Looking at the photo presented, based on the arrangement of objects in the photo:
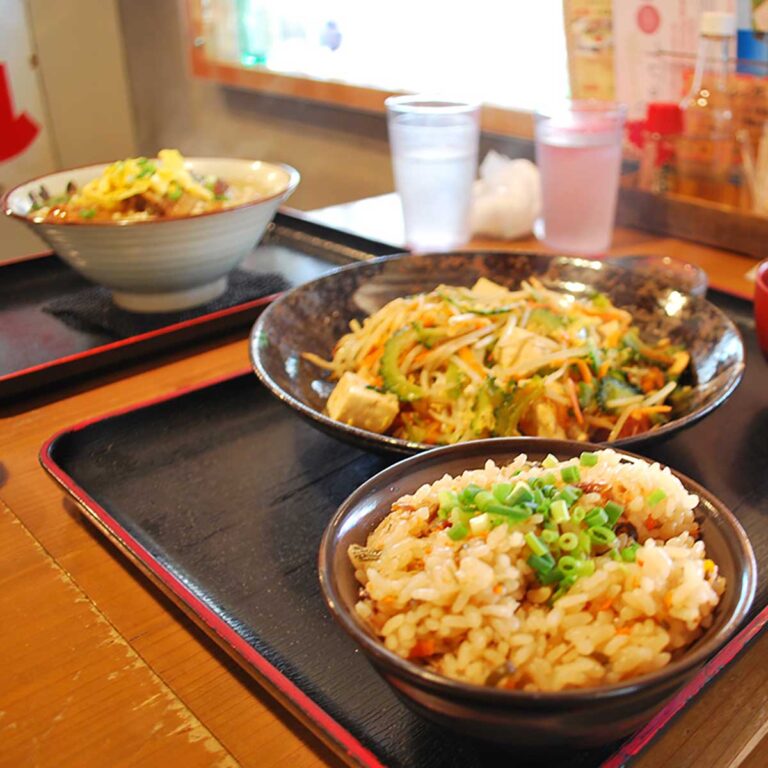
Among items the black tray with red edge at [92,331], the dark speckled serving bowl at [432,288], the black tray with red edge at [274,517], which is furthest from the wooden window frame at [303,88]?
the black tray with red edge at [274,517]

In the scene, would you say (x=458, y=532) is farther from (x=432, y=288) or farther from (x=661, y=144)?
(x=661, y=144)

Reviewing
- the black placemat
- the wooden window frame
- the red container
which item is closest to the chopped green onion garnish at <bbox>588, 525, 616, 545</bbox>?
the red container

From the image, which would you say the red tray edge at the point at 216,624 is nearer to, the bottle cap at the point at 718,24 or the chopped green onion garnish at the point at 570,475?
the chopped green onion garnish at the point at 570,475

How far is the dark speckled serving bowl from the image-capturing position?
1144 mm

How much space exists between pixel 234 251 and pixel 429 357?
612 millimetres

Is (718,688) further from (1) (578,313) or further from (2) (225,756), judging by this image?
(1) (578,313)

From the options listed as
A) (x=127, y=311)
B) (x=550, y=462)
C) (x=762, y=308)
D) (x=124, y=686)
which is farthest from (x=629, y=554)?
(x=127, y=311)

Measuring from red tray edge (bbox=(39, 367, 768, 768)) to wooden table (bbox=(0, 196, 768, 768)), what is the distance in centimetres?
3

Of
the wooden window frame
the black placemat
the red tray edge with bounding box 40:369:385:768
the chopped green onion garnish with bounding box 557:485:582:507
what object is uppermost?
the wooden window frame

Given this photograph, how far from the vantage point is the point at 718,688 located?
0.78m

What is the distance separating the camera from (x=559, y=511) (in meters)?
0.69

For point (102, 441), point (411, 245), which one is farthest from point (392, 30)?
point (102, 441)

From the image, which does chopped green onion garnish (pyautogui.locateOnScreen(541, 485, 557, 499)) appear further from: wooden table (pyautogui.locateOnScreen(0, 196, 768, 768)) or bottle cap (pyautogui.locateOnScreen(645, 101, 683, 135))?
bottle cap (pyautogui.locateOnScreen(645, 101, 683, 135))

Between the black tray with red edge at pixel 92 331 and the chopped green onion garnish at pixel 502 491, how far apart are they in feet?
3.04
